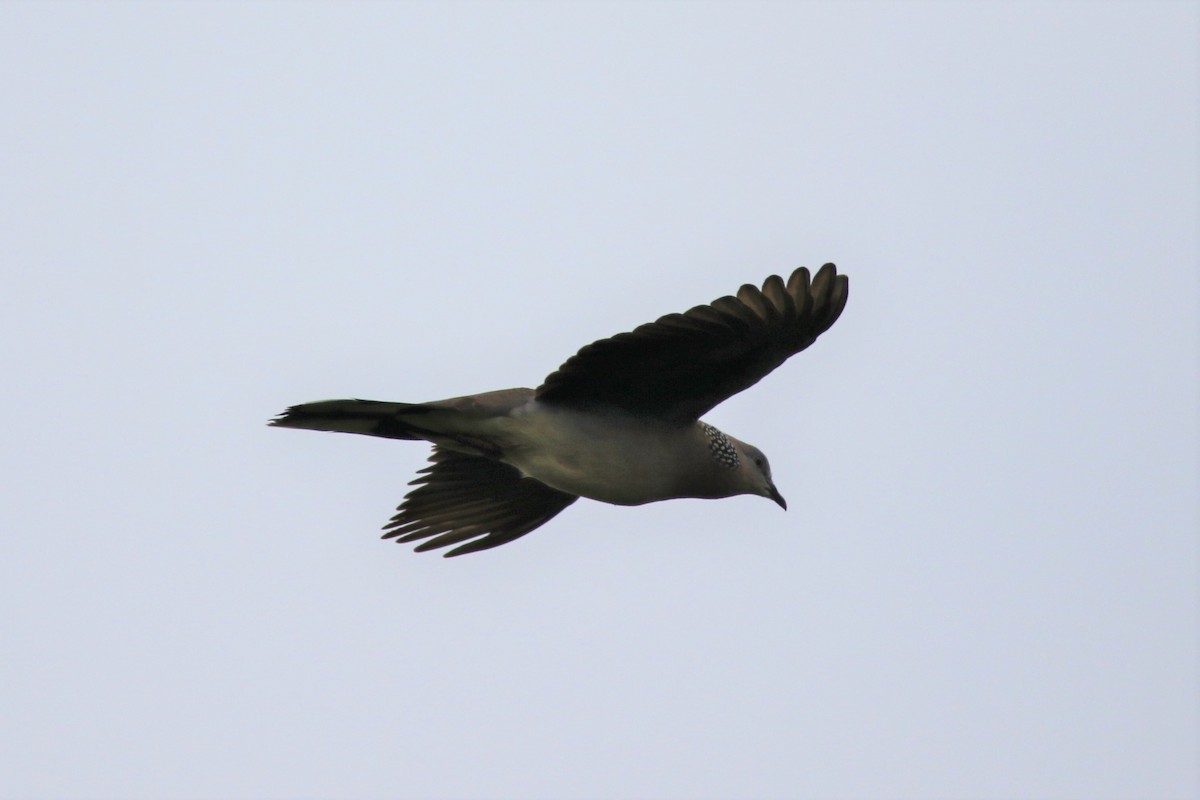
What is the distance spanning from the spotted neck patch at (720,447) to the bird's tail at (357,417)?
1422mm

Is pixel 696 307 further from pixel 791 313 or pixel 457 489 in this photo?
pixel 457 489

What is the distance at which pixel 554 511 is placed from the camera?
919 centimetres

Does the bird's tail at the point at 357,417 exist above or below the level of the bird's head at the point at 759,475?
above

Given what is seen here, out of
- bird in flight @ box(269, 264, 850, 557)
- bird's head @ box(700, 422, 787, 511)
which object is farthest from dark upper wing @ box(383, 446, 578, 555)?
bird's head @ box(700, 422, 787, 511)

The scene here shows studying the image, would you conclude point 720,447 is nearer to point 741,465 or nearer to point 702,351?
point 741,465

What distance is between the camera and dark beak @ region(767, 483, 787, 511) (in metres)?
8.81

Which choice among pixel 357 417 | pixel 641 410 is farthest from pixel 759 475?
pixel 357 417

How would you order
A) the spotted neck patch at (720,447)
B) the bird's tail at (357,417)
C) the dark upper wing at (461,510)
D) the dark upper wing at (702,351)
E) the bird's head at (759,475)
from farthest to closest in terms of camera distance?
the dark upper wing at (461,510), the bird's head at (759,475), the spotted neck patch at (720,447), the bird's tail at (357,417), the dark upper wing at (702,351)

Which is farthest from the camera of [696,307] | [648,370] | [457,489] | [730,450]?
[457,489]

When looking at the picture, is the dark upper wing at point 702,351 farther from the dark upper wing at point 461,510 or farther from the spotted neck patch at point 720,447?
the dark upper wing at point 461,510

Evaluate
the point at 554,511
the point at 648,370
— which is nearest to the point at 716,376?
the point at 648,370

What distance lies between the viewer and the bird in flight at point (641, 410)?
7316 mm

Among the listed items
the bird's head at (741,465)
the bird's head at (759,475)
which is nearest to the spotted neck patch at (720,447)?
the bird's head at (741,465)

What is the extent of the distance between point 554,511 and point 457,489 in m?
0.54
